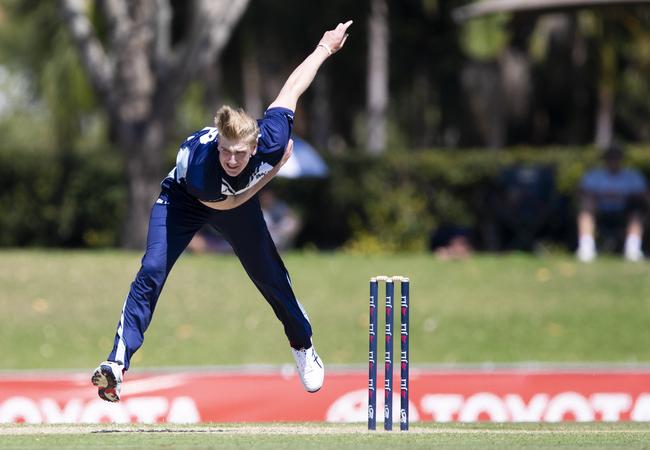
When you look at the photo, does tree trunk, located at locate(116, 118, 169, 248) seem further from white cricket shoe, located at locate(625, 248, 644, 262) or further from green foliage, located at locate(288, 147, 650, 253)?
white cricket shoe, located at locate(625, 248, 644, 262)

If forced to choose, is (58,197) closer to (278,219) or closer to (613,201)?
(278,219)

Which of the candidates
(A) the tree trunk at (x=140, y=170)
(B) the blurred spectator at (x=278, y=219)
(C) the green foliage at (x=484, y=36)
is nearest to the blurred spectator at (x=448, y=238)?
(B) the blurred spectator at (x=278, y=219)

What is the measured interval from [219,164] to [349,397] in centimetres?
314

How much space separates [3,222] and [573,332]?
356 inches

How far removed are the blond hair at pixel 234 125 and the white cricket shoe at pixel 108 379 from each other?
51.3 inches

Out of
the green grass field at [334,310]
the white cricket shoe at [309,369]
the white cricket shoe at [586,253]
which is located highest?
the white cricket shoe at [309,369]

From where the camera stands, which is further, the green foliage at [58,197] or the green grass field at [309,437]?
the green foliage at [58,197]

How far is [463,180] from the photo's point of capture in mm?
18547

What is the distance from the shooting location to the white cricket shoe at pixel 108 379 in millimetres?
6633

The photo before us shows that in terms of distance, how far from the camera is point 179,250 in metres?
7.14

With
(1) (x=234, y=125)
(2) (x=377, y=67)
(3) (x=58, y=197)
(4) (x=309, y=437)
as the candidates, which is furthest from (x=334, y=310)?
(2) (x=377, y=67)

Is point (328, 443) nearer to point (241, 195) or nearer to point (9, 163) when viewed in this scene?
point (241, 195)

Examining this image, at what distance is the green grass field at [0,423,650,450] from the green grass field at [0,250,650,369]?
16.7 ft

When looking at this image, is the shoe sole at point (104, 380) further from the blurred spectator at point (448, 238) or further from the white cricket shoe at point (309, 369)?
the blurred spectator at point (448, 238)
